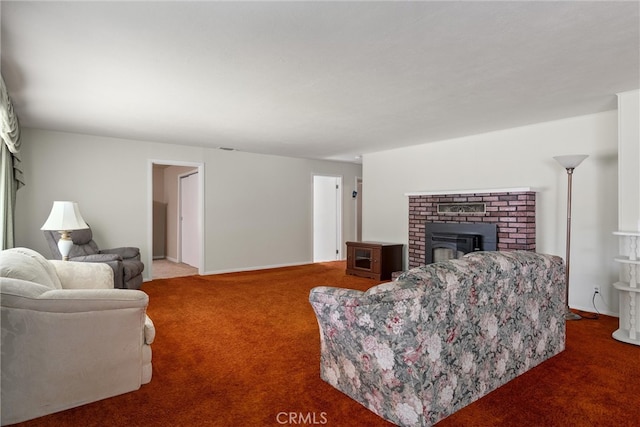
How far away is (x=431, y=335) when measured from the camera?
1.77 m

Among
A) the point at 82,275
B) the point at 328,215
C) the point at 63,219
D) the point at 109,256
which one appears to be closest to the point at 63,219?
the point at 63,219

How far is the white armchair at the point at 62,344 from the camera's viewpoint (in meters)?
1.80

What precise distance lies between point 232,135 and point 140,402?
12.1 feet

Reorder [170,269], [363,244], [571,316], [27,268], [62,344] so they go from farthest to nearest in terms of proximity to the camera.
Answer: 1. [170,269]
2. [363,244]
3. [571,316]
4. [27,268]
5. [62,344]

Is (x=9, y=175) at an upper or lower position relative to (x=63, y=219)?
upper

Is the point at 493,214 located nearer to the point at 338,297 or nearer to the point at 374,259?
the point at 374,259

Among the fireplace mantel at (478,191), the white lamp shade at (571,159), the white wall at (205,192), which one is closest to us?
the white lamp shade at (571,159)

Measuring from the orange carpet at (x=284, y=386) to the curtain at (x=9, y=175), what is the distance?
6.42ft

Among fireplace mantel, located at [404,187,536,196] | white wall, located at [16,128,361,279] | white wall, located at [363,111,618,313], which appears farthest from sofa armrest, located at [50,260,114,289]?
white wall, located at [363,111,618,313]

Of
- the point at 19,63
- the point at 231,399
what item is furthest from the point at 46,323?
the point at 19,63

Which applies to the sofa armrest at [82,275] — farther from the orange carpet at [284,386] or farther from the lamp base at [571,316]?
the lamp base at [571,316]

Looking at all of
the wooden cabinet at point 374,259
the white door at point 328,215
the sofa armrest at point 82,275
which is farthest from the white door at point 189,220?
the sofa armrest at point 82,275

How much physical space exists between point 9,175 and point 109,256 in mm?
1379

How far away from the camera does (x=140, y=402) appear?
2068 millimetres
